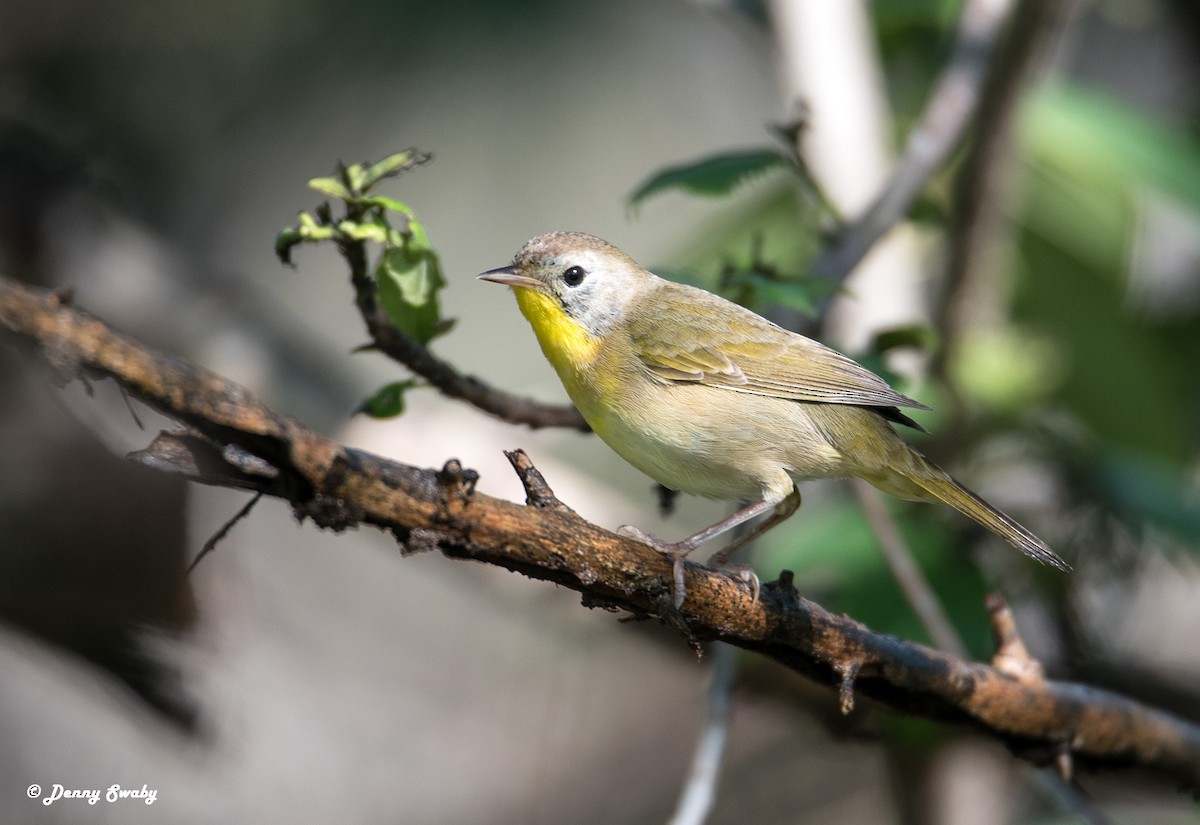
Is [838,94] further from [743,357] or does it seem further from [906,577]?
[906,577]

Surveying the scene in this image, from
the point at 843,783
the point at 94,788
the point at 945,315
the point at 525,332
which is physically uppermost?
the point at 945,315

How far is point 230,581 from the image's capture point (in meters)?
3.72

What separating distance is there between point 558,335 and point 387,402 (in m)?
0.81

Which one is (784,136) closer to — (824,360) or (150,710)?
(824,360)

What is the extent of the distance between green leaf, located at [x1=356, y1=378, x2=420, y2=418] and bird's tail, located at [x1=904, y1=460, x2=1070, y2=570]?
129 cm

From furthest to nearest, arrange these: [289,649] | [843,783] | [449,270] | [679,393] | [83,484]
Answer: [449,270] < [843,783] < [289,649] < [83,484] < [679,393]

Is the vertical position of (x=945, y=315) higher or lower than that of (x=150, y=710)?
higher

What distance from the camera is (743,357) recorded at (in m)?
2.87

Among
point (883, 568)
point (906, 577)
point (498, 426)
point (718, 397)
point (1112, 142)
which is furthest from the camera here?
point (498, 426)

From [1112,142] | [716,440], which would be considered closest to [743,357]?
[716,440]

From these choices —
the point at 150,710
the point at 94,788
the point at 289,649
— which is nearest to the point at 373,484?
the point at 150,710

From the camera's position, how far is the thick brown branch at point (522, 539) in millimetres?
1300

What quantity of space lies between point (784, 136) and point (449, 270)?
4412 mm

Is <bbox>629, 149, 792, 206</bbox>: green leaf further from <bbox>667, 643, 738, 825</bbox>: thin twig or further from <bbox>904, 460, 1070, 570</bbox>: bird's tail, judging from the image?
<bbox>667, 643, 738, 825</bbox>: thin twig
